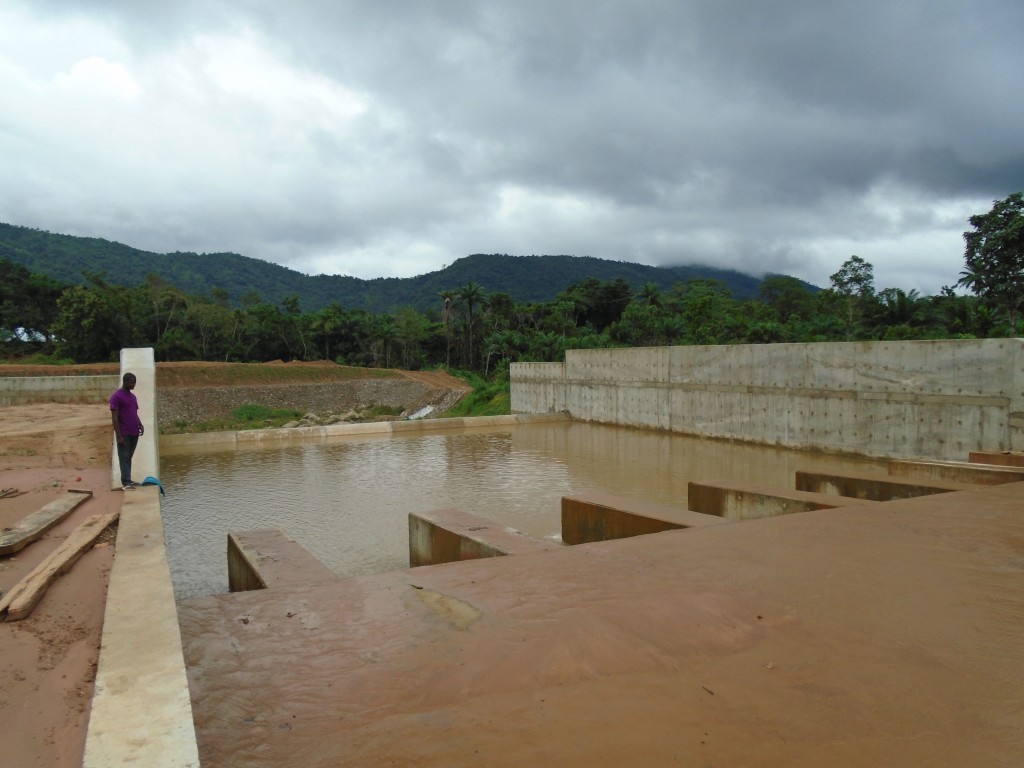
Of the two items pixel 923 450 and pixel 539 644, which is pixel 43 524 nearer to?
Result: pixel 539 644

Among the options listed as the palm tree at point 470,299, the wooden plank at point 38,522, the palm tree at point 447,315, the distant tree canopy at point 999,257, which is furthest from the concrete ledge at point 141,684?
the palm tree at point 447,315

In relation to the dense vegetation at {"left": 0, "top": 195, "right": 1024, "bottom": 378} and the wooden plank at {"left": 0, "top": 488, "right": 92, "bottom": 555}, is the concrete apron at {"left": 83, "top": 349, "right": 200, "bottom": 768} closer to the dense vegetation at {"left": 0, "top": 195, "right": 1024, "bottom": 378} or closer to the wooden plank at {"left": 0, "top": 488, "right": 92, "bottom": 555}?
the wooden plank at {"left": 0, "top": 488, "right": 92, "bottom": 555}

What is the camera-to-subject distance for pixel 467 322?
50.0 meters

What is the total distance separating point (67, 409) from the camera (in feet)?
52.2

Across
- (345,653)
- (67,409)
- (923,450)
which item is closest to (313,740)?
(345,653)

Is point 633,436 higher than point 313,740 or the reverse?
the reverse

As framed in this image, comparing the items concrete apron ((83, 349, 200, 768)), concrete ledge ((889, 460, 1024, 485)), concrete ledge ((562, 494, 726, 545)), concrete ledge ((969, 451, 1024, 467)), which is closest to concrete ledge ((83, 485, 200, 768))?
concrete apron ((83, 349, 200, 768))

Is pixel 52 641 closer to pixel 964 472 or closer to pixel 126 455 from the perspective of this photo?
pixel 126 455

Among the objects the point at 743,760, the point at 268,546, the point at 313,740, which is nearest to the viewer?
the point at 743,760

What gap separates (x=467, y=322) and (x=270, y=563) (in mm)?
45557

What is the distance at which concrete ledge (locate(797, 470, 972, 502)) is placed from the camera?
6.63 m

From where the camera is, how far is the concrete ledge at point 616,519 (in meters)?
5.49

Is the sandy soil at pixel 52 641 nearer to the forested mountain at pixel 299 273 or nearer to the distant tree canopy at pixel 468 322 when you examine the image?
the distant tree canopy at pixel 468 322

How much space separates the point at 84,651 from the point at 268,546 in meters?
2.30
